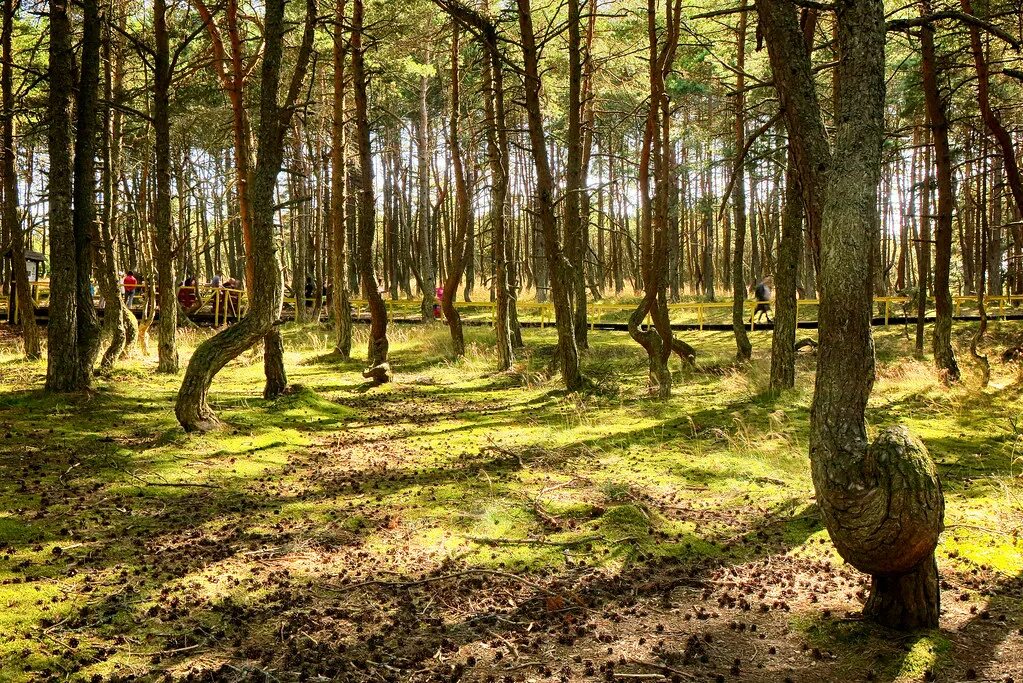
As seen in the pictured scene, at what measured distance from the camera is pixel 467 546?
619 centimetres

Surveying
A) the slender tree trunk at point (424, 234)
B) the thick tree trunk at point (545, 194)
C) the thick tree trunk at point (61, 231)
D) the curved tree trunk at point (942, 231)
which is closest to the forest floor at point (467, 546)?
the thick tree trunk at point (61, 231)

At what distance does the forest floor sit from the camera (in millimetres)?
4363

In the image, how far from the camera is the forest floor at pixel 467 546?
4363 millimetres

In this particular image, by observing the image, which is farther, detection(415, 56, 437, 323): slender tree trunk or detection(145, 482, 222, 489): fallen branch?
detection(415, 56, 437, 323): slender tree trunk

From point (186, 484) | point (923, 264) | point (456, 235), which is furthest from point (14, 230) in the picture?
point (923, 264)

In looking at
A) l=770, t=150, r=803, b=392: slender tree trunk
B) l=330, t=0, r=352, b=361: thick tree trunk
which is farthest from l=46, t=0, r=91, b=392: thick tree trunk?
l=770, t=150, r=803, b=392: slender tree trunk

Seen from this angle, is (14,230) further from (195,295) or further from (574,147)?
(195,295)

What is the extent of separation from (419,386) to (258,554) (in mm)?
8671

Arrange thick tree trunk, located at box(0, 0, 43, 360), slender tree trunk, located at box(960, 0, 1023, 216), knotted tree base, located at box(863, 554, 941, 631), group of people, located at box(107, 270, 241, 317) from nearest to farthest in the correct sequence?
knotted tree base, located at box(863, 554, 941, 631), slender tree trunk, located at box(960, 0, 1023, 216), thick tree trunk, located at box(0, 0, 43, 360), group of people, located at box(107, 270, 241, 317)

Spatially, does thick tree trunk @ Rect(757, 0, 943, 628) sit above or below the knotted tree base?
above

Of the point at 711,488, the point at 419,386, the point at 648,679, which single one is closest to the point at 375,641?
the point at 648,679

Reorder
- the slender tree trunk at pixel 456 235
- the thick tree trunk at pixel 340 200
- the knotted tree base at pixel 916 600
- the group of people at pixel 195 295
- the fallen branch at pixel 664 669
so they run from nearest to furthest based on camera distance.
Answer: the fallen branch at pixel 664 669
the knotted tree base at pixel 916 600
the thick tree trunk at pixel 340 200
the slender tree trunk at pixel 456 235
the group of people at pixel 195 295

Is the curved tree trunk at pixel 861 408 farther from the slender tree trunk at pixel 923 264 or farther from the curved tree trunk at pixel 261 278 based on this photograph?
the slender tree trunk at pixel 923 264

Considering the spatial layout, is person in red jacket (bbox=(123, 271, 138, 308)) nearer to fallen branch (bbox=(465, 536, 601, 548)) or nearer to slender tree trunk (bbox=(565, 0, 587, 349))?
slender tree trunk (bbox=(565, 0, 587, 349))
